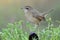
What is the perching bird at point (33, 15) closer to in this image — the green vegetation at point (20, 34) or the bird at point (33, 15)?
the bird at point (33, 15)

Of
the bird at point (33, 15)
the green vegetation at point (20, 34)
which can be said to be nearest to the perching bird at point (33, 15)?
the bird at point (33, 15)

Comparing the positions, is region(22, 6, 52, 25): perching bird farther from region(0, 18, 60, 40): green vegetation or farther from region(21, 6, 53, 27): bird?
region(0, 18, 60, 40): green vegetation

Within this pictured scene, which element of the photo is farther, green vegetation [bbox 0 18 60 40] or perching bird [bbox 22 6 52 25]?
perching bird [bbox 22 6 52 25]

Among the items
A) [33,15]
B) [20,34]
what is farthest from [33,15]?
[20,34]

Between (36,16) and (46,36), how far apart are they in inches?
34.8

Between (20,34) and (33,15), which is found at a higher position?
(20,34)

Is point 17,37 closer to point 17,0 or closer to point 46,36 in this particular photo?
point 46,36

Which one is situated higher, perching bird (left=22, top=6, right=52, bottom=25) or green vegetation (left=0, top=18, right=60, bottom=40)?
green vegetation (left=0, top=18, right=60, bottom=40)

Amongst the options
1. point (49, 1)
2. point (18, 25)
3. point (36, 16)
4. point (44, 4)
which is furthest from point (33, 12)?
point (49, 1)

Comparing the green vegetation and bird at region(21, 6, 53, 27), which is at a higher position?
the green vegetation

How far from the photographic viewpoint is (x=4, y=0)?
324 cm

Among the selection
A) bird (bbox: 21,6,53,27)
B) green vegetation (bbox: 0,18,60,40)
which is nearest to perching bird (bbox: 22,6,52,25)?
bird (bbox: 21,6,53,27)

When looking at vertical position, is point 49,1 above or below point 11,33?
below

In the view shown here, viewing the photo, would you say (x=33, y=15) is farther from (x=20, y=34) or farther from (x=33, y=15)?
(x=20, y=34)
